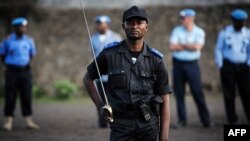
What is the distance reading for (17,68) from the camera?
36.4 feet

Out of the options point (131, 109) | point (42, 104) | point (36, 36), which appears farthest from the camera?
point (36, 36)

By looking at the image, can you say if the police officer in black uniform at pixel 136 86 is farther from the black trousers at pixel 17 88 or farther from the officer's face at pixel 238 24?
the black trousers at pixel 17 88

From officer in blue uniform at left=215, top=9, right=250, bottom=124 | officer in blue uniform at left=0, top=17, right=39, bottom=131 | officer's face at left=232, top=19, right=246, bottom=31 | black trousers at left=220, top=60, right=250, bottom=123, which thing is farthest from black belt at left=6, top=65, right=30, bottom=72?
officer's face at left=232, top=19, right=246, bottom=31

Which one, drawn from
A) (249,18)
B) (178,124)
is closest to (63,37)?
(249,18)

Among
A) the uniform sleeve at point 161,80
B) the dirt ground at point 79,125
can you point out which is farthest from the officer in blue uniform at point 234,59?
the uniform sleeve at point 161,80

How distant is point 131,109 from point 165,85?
42 centimetres

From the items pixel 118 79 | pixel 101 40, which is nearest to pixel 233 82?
pixel 101 40

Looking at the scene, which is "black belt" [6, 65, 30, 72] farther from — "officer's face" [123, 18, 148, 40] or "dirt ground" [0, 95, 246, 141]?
"officer's face" [123, 18, 148, 40]

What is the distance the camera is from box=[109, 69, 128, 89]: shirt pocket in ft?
18.0

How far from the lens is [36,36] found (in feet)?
52.8

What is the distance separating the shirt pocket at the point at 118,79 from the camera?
5.49 m

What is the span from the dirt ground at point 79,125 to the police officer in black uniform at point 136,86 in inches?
162

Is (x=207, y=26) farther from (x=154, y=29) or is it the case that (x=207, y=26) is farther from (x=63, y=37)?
(x=63, y=37)

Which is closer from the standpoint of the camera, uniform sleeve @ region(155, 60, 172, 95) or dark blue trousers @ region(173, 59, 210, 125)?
uniform sleeve @ region(155, 60, 172, 95)
